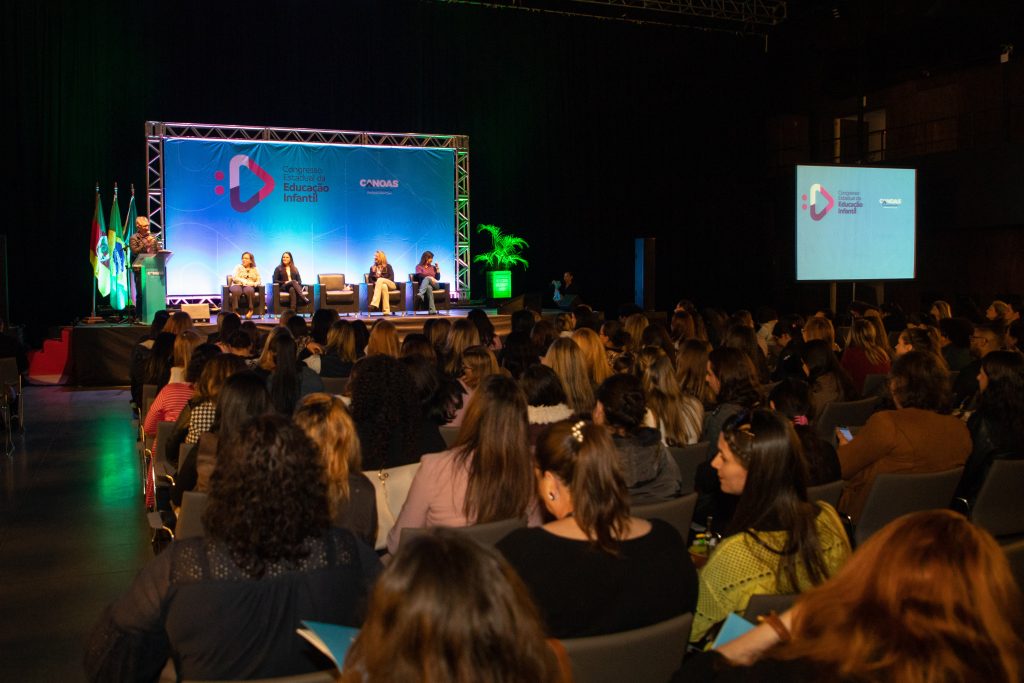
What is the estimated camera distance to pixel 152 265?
13.2 metres

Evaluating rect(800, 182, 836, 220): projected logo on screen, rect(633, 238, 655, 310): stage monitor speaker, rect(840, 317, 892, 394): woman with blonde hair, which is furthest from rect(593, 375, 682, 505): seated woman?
rect(633, 238, 655, 310): stage monitor speaker

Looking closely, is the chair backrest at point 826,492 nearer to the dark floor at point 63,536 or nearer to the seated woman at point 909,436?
the seated woman at point 909,436

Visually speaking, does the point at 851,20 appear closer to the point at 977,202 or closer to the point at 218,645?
the point at 977,202

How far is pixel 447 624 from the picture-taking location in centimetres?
125

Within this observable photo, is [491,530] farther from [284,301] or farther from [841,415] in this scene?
[284,301]

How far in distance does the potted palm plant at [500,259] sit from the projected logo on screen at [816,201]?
19.9 ft

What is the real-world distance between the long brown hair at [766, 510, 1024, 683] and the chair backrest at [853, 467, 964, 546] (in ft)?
7.89

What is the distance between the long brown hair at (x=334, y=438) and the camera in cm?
316

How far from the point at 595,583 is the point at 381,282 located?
523 inches

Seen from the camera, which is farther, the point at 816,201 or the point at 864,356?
the point at 816,201

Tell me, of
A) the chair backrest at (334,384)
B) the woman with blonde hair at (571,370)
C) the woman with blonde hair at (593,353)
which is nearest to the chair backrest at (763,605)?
the woman with blonde hair at (571,370)

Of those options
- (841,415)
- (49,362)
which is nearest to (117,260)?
(49,362)

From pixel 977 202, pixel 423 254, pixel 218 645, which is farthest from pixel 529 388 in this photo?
pixel 977 202

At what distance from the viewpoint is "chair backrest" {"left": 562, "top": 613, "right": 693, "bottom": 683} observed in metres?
1.99
